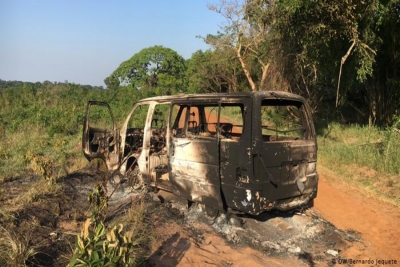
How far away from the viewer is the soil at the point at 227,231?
443 cm

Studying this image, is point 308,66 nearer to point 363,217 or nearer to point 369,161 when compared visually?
point 369,161

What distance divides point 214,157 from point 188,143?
0.61 m

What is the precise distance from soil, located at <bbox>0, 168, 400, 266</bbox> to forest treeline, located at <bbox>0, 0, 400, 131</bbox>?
181 inches

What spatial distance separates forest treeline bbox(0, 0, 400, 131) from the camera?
9242mm

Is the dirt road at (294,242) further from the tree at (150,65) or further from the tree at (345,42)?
the tree at (150,65)

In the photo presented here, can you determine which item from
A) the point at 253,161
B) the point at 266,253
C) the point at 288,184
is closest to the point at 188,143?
the point at 253,161

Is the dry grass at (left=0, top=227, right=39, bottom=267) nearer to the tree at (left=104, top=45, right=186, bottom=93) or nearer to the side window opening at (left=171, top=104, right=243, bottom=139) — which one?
the side window opening at (left=171, top=104, right=243, bottom=139)

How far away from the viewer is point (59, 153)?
34.8 ft

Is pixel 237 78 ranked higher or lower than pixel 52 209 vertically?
higher

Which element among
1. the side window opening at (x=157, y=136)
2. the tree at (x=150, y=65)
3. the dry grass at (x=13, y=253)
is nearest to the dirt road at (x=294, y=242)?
the dry grass at (x=13, y=253)

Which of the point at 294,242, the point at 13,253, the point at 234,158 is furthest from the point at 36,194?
the point at 294,242

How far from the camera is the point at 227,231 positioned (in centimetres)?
524

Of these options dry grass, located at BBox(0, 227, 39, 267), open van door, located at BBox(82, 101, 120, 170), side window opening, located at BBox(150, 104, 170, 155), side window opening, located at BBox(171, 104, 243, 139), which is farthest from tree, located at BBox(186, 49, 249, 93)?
dry grass, located at BBox(0, 227, 39, 267)

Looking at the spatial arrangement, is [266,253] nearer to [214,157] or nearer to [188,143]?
[214,157]
